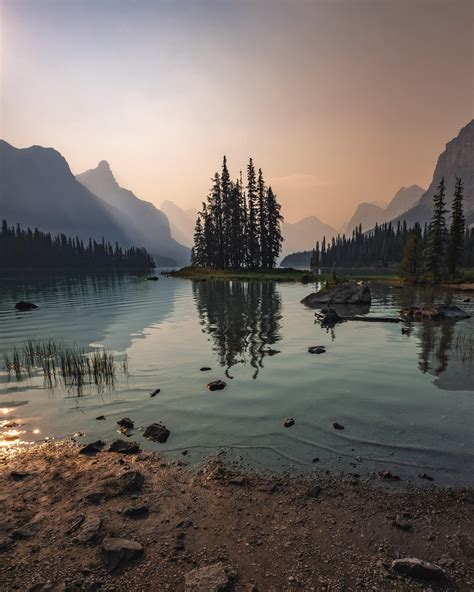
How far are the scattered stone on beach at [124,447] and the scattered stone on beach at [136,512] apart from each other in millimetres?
2273

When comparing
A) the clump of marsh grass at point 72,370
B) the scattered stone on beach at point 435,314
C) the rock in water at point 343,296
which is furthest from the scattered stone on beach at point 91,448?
the rock in water at point 343,296

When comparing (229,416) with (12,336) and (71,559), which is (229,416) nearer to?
(71,559)

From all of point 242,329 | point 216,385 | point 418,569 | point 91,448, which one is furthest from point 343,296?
point 418,569

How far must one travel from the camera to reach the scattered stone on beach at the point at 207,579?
167 inches

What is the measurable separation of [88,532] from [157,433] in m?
3.41

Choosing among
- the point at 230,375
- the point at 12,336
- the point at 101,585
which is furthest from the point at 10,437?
the point at 12,336

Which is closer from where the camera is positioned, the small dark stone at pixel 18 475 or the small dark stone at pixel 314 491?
the small dark stone at pixel 314 491

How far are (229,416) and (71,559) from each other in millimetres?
5469

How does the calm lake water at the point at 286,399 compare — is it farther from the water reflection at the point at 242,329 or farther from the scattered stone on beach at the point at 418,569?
the scattered stone on beach at the point at 418,569

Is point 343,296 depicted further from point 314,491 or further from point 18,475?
point 18,475

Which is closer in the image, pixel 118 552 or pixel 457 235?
pixel 118 552

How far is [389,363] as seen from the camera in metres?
14.9

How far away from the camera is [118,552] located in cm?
483

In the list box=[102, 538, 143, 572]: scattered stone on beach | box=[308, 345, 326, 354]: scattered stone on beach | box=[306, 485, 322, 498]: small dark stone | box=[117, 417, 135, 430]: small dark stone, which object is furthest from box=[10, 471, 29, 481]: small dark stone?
box=[308, 345, 326, 354]: scattered stone on beach
